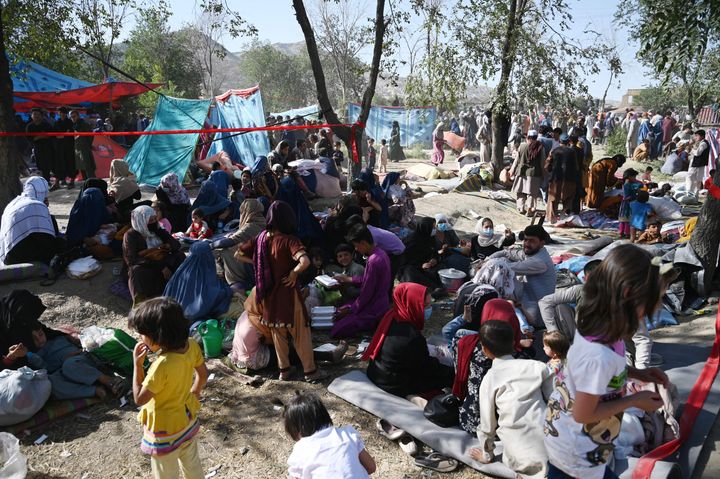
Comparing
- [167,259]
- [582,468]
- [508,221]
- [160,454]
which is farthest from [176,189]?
[582,468]

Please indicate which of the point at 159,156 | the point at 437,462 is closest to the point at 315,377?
the point at 437,462

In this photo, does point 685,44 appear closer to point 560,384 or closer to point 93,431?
point 560,384

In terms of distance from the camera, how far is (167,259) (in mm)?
5887

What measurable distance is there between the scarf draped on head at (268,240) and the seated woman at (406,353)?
1.00 metres

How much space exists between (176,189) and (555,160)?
266 inches

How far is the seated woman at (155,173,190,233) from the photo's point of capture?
7562mm

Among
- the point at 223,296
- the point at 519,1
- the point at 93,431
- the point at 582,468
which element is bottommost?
the point at 93,431

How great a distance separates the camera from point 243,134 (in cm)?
1296

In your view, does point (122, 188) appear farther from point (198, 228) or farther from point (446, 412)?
point (446, 412)

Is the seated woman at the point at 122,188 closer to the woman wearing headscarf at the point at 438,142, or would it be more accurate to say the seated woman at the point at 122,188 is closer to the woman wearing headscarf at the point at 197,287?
the woman wearing headscarf at the point at 197,287

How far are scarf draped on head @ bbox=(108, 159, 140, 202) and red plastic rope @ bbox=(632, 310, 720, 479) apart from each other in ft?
21.5

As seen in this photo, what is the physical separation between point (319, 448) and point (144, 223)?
4325 mm

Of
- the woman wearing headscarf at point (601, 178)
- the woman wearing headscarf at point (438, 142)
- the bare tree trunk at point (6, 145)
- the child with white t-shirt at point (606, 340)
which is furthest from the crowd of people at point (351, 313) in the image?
the woman wearing headscarf at point (438, 142)

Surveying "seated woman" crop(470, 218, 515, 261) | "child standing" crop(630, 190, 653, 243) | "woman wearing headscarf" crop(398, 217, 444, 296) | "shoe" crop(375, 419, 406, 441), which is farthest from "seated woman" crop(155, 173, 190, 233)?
"child standing" crop(630, 190, 653, 243)
